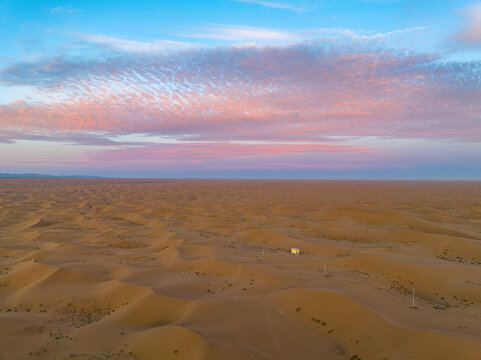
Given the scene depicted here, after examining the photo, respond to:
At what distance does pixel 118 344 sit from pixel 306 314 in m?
6.63

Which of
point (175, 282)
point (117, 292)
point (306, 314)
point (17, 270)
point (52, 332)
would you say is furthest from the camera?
point (17, 270)

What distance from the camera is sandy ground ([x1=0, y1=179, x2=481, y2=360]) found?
9.05 metres

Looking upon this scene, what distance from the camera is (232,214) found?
37.3 metres

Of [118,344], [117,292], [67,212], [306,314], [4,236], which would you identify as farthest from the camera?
[67,212]

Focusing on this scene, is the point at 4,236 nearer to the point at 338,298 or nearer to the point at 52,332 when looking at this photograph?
the point at 52,332

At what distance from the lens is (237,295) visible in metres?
12.7

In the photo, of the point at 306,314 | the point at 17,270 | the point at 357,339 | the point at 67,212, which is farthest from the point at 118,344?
the point at 67,212

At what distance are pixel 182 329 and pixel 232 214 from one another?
1094 inches

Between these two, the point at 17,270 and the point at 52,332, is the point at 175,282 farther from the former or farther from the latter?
the point at 17,270

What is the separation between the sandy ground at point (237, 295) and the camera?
29.7 feet

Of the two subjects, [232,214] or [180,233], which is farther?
[232,214]

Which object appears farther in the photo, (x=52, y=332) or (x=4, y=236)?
(x=4, y=236)

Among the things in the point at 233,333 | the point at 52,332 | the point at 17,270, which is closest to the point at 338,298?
the point at 233,333

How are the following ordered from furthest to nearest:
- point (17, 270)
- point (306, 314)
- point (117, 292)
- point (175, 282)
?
point (17, 270), point (175, 282), point (117, 292), point (306, 314)
